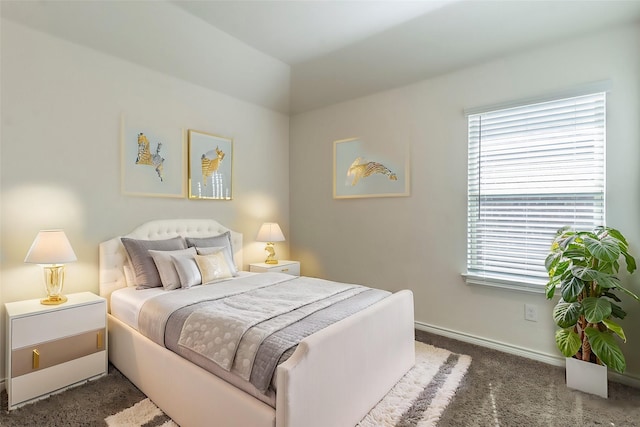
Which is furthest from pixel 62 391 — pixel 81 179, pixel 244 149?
pixel 244 149

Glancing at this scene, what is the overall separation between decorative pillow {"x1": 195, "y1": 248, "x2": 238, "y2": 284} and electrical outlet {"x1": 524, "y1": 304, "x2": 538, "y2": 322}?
2.59 metres

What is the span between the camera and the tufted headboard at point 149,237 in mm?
2691

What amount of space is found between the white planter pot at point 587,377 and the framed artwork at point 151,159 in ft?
11.8

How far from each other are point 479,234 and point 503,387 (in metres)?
1.27

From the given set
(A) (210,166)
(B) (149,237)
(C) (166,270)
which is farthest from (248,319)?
(A) (210,166)

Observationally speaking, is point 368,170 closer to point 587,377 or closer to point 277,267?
point 277,267

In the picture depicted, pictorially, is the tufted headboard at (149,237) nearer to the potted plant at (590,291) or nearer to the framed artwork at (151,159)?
the framed artwork at (151,159)

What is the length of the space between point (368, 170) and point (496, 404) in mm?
2458

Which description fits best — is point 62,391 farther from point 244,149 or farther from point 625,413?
point 625,413

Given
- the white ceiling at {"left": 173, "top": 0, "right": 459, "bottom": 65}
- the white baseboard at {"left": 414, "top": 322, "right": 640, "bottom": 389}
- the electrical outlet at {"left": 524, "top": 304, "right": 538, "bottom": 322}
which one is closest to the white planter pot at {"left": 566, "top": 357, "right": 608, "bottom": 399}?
the white baseboard at {"left": 414, "top": 322, "right": 640, "bottom": 389}

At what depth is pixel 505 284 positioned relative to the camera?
279 centimetres

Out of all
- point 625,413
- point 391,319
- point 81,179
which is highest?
point 81,179

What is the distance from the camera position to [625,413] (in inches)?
76.2

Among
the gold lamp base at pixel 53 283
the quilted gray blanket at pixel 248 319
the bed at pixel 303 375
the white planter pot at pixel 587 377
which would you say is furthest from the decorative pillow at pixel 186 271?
the white planter pot at pixel 587 377
